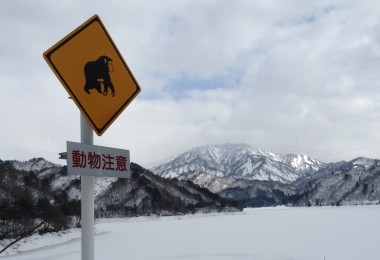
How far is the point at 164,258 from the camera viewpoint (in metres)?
35.9

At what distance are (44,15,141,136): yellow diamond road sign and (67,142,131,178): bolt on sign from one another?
20 centimetres

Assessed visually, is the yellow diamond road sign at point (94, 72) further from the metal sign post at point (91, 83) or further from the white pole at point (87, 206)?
the white pole at point (87, 206)

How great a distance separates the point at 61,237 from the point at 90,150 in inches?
2707

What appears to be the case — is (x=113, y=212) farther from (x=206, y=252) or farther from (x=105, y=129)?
(x=105, y=129)

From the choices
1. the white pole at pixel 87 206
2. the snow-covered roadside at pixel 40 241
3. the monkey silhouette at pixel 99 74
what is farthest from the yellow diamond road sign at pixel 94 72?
the snow-covered roadside at pixel 40 241

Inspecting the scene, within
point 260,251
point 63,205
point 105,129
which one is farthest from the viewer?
point 63,205

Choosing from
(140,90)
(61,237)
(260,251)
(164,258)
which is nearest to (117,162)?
(140,90)

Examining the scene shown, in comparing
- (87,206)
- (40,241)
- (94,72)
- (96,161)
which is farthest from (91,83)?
(40,241)

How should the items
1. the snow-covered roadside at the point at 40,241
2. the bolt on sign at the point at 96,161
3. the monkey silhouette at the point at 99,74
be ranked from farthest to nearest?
the snow-covered roadside at the point at 40,241 → the monkey silhouette at the point at 99,74 → the bolt on sign at the point at 96,161

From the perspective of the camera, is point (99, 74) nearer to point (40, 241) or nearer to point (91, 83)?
point (91, 83)

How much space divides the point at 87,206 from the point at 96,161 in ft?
1.29

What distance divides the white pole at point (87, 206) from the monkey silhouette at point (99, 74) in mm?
288

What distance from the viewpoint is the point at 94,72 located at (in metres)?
3.54

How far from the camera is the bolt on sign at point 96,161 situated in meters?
3.38
